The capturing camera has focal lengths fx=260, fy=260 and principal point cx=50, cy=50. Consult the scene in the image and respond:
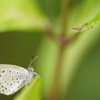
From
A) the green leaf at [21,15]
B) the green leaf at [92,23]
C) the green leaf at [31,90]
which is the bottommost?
the green leaf at [31,90]

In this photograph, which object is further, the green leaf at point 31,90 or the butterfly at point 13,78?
the butterfly at point 13,78

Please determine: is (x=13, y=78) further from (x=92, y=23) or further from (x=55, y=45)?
(x=55, y=45)

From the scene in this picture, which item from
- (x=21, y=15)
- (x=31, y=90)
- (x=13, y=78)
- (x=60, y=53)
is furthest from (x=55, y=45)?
(x=31, y=90)

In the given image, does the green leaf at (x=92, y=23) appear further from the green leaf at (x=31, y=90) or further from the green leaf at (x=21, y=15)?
the green leaf at (x=21, y=15)

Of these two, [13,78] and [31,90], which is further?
[13,78]

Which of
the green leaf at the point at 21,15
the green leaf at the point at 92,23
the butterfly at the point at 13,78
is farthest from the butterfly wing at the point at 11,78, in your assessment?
the green leaf at the point at 92,23

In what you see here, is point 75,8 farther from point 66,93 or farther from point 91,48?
point 66,93

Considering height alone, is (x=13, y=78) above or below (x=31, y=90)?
below

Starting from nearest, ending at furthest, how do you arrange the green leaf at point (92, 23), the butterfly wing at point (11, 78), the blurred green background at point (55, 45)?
1. the green leaf at point (92, 23)
2. the butterfly wing at point (11, 78)
3. the blurred green background at point (55, 45)
